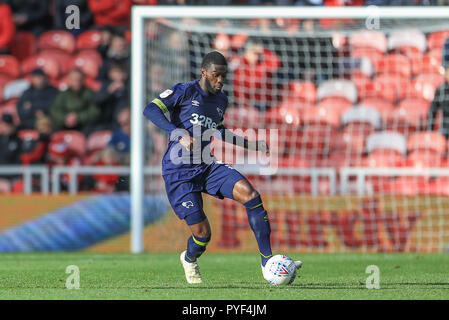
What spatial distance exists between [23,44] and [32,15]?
0.55 meters

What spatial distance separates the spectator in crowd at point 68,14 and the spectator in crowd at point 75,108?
5.98ft

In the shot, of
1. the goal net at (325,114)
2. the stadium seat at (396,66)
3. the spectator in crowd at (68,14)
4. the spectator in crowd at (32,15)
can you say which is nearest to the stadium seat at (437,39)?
the goal net at (325,114)

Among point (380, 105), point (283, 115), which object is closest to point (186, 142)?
point (283, 115)

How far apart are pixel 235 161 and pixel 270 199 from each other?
86 centimetres

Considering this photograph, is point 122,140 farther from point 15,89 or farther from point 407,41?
point 407,41

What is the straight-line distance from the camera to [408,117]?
41.8 feet

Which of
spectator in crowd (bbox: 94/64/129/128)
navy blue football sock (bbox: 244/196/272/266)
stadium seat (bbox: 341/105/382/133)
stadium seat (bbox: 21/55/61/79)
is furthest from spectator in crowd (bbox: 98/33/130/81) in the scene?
navy blue football sock (bbox: 244/196/272/266)

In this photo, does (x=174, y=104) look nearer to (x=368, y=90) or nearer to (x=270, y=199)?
(x=270, y=199)

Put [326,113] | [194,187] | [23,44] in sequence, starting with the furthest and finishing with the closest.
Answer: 1. [23,44]
2. [326,113]
3. [194,187]

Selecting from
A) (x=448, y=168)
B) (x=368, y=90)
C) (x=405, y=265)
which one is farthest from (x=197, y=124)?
(x=368, y=90)

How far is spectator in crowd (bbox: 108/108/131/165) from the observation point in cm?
1278

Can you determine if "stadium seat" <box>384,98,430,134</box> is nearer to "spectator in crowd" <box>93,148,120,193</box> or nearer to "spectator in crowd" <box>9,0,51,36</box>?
"spectator in crowd" <box>93,148,120,193</box>

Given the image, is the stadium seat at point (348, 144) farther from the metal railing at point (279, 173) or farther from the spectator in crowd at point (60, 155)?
the spectator in crowd at point (60, 155)

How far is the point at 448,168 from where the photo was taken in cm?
1173
